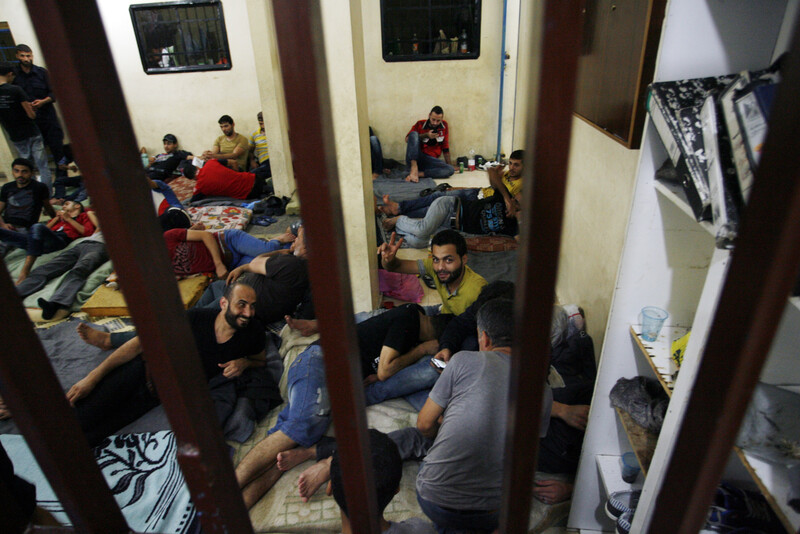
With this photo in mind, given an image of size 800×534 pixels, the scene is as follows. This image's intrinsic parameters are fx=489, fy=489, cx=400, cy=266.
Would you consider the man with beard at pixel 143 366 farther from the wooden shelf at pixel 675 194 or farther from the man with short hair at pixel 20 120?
the man with short hair at pixel 20 120

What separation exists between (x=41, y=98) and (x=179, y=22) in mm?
2188

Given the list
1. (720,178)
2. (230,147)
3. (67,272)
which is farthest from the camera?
(230,147)

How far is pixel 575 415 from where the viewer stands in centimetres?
226

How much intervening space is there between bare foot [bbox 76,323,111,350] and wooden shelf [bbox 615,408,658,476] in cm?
297

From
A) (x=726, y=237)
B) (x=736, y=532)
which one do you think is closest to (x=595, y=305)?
(x=736, y=532)

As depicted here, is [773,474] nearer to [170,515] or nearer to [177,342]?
[177,342]

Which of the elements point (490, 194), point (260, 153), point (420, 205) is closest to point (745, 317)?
point (490, 194)

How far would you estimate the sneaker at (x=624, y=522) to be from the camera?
1672 millimetres

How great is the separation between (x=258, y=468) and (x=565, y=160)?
236cm

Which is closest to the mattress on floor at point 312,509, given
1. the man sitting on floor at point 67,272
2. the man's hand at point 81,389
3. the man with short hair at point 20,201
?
the man's hand at point 81,389

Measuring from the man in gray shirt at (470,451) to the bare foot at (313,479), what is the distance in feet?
1.64

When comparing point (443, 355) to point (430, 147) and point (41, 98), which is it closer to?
point (430, 147)

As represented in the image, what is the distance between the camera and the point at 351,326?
18.3 inches

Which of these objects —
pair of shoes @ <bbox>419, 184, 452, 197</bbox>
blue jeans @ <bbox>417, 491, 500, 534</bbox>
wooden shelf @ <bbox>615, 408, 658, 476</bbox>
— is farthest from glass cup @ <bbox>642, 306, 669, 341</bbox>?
pair of shoes @ <bbox>419, 184, 452, 197</bbox>
